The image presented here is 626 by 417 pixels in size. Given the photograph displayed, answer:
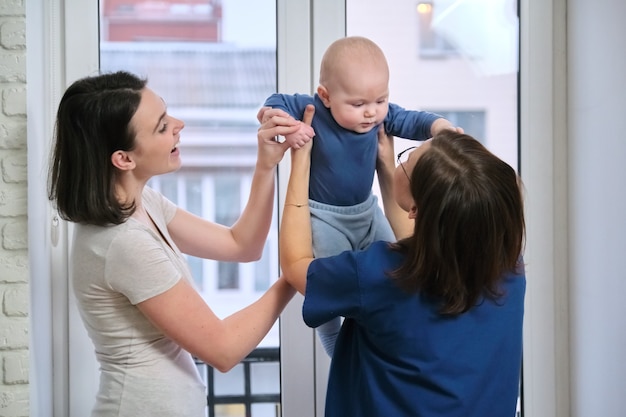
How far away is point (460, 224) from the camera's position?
1.32 metres

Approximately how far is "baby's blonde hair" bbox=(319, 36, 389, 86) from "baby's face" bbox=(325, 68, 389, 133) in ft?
0.06

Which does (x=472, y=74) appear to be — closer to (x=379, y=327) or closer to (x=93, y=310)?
(x=379, y=327)

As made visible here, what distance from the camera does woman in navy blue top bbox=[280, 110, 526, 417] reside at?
1329 mm

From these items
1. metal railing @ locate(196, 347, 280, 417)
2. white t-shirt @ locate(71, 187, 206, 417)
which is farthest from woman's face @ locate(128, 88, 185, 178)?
metal railing @ locate(196, 347, 280, 417)

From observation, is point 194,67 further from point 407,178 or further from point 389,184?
point 407,178

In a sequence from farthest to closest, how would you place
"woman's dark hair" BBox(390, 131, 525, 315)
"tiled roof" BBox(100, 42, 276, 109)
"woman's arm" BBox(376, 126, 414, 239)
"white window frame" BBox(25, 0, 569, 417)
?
"tiled roof" BBox(100, 42, 276, 109)
"white window frame" BBox(25, 0, 569, 417)
"woman's arm" BBox(376, 126, 414, 239)
"woman's dark hair" BBox(390, 131, 525, 315)

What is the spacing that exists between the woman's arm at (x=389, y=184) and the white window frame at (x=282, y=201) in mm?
350

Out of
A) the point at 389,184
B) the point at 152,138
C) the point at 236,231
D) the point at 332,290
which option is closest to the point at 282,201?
the point at 236,231

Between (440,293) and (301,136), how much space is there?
43 centimetres

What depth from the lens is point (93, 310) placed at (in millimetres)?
1603

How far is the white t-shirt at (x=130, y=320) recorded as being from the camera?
154cm

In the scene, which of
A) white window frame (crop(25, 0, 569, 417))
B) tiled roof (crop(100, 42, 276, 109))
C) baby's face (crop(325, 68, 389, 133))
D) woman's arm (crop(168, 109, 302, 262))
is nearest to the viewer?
baby's face (crop(325, 68, 389, 133))

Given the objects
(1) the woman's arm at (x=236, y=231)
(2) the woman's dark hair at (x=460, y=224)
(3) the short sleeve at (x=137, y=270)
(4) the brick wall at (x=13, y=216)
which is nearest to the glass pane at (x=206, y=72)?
(1) the woman's arm at (x=236, y=231)

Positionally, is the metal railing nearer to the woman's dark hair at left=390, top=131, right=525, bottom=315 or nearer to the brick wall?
the brick wall
